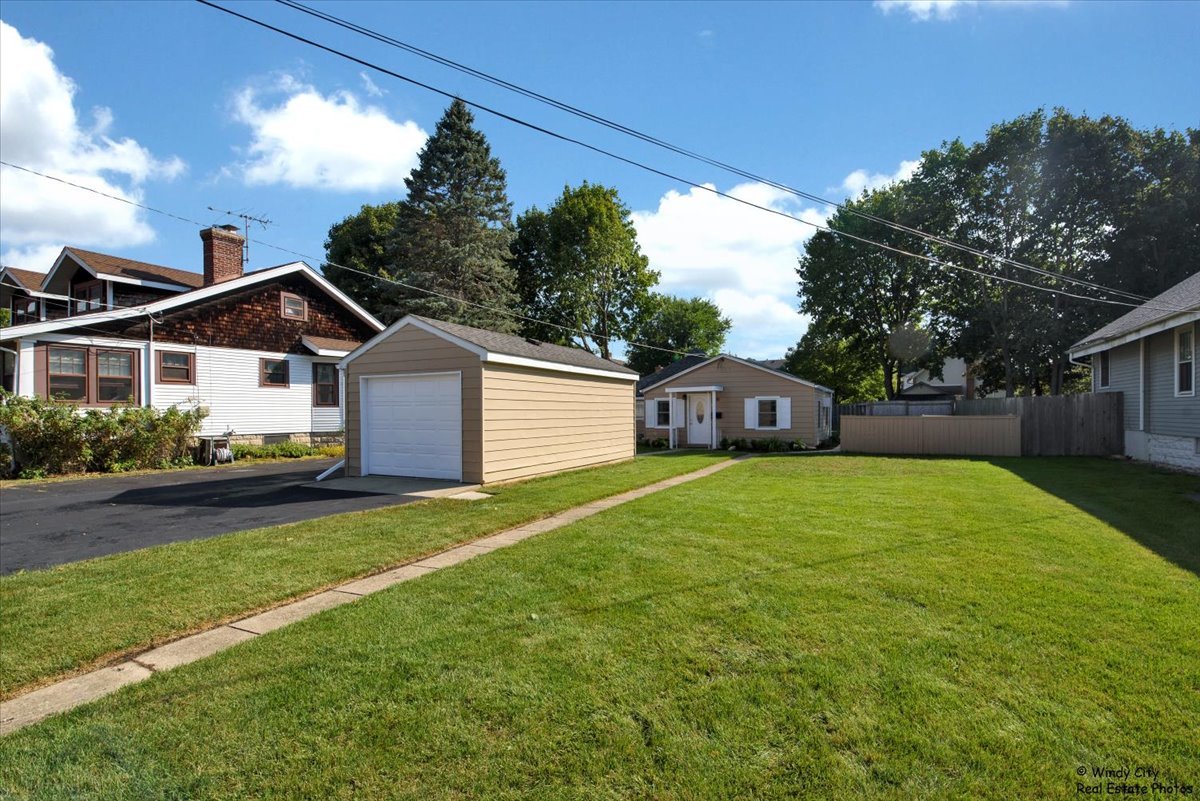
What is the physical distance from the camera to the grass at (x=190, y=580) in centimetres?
383

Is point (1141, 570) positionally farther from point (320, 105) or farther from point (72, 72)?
point (72, 72)

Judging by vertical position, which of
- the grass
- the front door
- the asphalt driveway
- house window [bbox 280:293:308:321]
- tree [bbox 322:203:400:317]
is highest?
tree [bbox 322:203:400:317]

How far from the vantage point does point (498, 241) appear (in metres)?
31.7

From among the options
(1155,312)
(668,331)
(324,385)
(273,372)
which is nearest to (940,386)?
(668,331)

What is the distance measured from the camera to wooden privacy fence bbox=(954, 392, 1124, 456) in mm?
15930

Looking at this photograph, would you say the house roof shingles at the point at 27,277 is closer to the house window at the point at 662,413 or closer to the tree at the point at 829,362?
the house window at the point at 662,413

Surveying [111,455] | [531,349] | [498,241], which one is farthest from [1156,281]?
[111,455]

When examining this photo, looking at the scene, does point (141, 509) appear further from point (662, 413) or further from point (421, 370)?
point (662, 413)

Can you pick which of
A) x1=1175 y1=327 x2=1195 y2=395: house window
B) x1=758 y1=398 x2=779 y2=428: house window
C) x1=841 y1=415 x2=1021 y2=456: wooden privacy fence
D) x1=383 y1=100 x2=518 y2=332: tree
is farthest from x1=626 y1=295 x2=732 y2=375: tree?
x1=1175 y1=327 x2=1195 y2=395: house window

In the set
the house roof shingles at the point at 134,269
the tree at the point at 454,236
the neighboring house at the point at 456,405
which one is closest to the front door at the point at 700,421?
the neighboring house at the point at 456,405

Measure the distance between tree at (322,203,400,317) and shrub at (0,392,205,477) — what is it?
2115cm

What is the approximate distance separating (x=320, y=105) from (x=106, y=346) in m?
11.8

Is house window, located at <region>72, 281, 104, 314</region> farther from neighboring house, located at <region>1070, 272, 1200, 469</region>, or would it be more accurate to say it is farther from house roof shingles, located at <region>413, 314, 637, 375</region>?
neighboring house, located at <region>1070, 272, 1200, 469</region>

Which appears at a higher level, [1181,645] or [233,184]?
[233,184]
